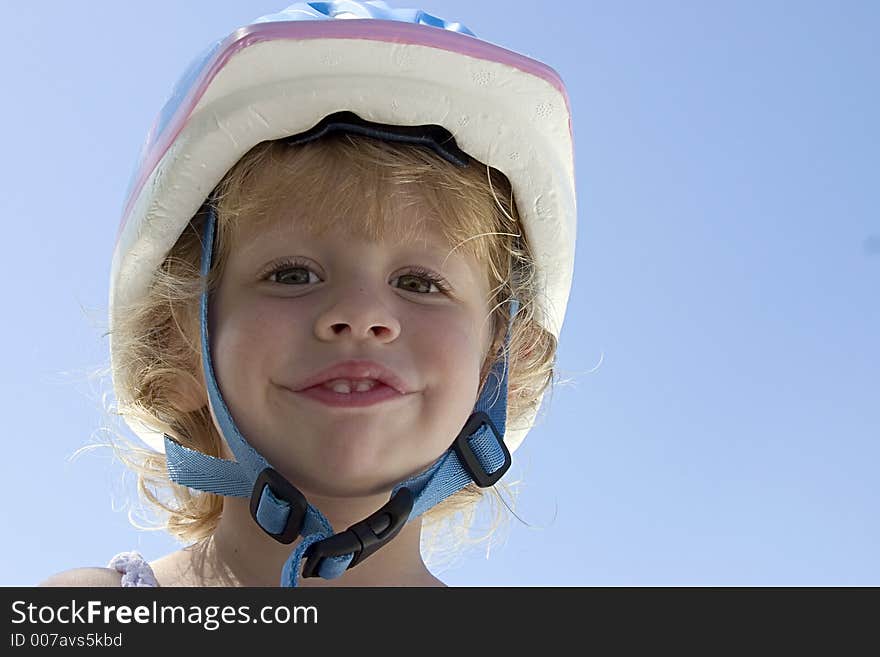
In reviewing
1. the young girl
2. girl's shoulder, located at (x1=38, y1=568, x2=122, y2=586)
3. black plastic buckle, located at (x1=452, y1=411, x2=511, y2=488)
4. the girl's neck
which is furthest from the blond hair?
girl's shoulder, located at (x1=38, y1=568, x2=122, y2=586)

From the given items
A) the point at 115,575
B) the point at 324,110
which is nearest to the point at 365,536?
the point at 115,575

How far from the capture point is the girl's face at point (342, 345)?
9.19ft

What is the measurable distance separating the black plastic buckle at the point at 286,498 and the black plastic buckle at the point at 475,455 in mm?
546

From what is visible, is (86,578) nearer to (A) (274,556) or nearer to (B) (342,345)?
(A) (274,556)

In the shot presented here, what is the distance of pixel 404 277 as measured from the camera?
9.73ft

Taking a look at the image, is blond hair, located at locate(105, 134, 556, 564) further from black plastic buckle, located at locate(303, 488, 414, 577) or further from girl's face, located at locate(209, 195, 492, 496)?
black plastic buckle, located at locate(303, 488, 414, 577)

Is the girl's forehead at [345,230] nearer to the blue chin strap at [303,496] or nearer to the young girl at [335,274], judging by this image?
the young girl at [335,274]

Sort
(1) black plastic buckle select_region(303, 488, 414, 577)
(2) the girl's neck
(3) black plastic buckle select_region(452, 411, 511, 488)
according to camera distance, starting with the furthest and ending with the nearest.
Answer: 1. (3) black plastic buckle select_region(452, 411, 511, 488)
2. (2) the girl's neck
3. (1) black plastic buckle select_region(303, 488, 414, 577)

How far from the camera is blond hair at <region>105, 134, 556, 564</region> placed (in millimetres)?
3004

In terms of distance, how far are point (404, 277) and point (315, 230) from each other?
0.90 feet
